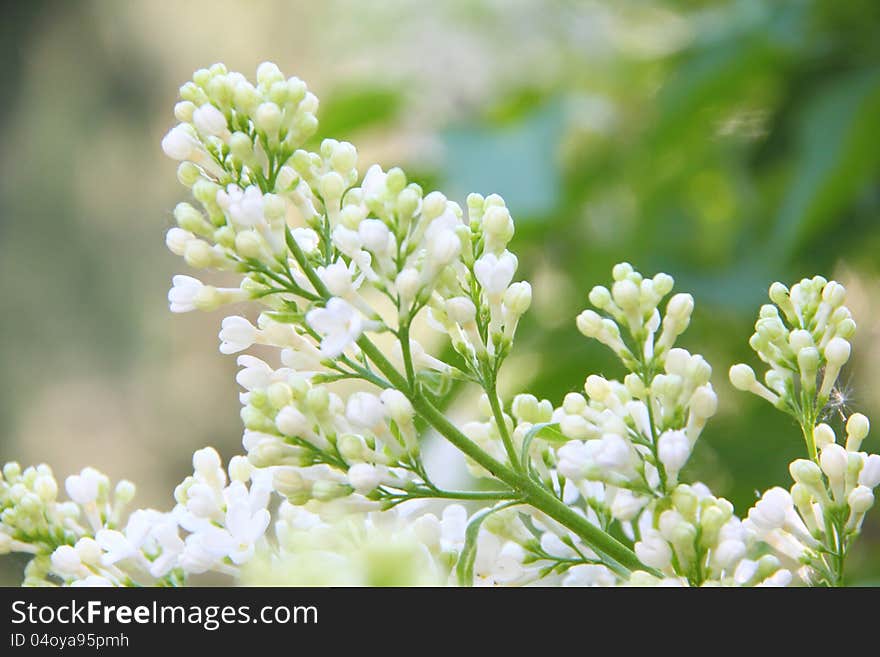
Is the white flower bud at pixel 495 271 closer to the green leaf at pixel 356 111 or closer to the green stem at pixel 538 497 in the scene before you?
the green stem at pixel 538 497

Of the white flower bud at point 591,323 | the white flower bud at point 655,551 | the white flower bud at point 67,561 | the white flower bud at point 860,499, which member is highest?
the white flower bud at point 591,323

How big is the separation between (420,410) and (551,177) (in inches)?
34.7

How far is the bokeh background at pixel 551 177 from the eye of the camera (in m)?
1.07

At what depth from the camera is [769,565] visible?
385 millimetres

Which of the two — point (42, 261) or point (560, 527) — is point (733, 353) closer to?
point (560, 527)

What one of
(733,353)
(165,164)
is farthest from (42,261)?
(733,353)

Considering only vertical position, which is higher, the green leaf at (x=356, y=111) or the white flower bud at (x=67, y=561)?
the green leaf at (x=356, y=111)

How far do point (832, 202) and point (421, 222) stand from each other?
0.72 metres

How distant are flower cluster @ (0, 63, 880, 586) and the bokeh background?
0.07m

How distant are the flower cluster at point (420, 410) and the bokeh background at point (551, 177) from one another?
7 centimetres

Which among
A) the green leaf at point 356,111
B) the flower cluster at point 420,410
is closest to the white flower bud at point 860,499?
the flower cluster at point 420,410

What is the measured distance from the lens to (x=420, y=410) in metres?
0.41

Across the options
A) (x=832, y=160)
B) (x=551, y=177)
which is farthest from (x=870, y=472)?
(x=551, y=177)

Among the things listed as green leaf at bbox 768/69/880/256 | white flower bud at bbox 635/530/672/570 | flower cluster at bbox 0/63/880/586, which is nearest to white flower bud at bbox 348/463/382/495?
flower cluster at bbox 0/63/880/586
